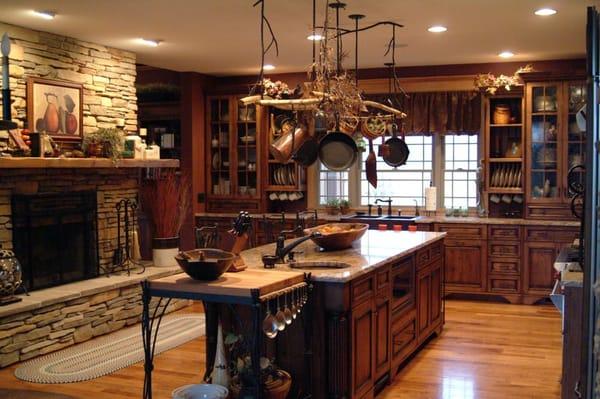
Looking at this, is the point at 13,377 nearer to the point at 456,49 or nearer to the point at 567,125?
the point at 456,49

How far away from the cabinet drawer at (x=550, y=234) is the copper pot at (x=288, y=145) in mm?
Answer: 3624

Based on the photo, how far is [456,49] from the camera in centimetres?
671

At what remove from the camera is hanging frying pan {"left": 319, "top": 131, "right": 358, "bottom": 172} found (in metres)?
4.28

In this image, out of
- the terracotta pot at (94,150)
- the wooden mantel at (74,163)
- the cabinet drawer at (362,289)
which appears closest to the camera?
the cabinet drawer at (362,289)

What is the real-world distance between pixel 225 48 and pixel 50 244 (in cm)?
247

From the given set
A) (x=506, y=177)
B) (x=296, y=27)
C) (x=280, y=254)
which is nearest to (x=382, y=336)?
(x=280, y=254)

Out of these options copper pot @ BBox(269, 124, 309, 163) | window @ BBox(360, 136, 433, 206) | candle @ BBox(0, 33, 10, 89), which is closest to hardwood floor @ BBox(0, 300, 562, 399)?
copper pot @ BBox(269, 124, 309, 163)

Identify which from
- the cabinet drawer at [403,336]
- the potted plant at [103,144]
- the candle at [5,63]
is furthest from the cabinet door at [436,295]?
the candle at [5,63]

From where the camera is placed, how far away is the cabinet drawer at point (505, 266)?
7163 mm

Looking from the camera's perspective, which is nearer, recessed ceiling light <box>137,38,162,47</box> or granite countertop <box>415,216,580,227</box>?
recessed ceiling light <box>137,38,162,47</box>

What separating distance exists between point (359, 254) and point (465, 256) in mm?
3088

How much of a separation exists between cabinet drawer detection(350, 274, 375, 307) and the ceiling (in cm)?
198

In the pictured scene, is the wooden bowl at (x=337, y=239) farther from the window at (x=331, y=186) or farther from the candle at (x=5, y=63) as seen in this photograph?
the window at (x=331, y=186)

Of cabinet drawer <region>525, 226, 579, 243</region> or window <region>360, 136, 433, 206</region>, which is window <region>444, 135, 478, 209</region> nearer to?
window <region>360, 136, 433, 206</region>
